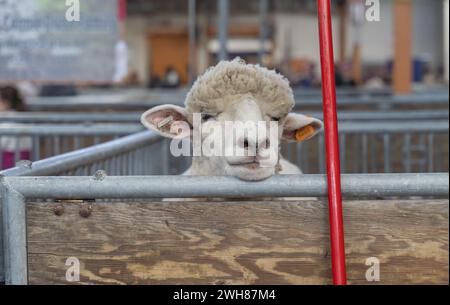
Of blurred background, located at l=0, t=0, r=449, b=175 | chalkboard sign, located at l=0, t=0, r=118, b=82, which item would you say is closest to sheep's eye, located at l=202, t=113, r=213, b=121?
blurred background, located at l=0, t=0, r=449, b=175

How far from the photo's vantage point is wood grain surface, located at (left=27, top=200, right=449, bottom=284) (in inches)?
67.6

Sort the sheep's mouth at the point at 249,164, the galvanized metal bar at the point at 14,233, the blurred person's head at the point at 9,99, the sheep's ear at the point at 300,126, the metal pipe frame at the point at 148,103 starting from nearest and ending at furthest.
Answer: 1. the galvanized metal bar at the point at 14,233
2. the sheep's mouth at the point at 249,164
3. the sheep's ear at the point at 300,126
4. the blurred person's head at the point at 9,99
5. the metal pipe frame at the point at 148,103

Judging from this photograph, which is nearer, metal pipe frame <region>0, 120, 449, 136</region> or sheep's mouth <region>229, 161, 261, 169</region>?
sheep's mouth <region>229, 161, 261, 169</region>

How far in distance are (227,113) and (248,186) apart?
89 cm

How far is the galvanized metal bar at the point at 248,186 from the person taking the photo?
5.51ft

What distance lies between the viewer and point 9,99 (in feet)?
19.5

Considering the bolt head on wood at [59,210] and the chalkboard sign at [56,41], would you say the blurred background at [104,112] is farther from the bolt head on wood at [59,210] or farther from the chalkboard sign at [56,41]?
the bolt head on wood at [59,210]

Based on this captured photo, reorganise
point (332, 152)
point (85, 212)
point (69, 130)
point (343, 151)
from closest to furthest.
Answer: point (332, 152)
point (85, 212)
point (69, 130)
point (343, 151)

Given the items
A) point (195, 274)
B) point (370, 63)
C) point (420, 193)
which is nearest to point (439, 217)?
point (420, 193)

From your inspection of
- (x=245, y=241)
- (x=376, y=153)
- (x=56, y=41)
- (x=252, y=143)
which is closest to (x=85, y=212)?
(x=245, y=241)

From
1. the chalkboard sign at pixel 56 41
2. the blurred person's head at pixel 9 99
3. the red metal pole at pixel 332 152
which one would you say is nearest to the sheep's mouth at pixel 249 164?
the red metal pole at pixel 332 152

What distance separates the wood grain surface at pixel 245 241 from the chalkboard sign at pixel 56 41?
4.72 m

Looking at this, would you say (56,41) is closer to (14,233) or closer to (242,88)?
(242,88)

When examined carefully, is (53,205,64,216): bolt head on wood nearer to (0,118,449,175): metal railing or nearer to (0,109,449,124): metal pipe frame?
(0,118,449,175): metal railing
